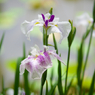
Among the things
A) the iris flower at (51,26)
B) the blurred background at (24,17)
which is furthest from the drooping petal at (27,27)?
the blurred background at (24,17)

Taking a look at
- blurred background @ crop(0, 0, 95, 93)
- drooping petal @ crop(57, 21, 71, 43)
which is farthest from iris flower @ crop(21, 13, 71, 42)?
blurred background @ crop(0, 0, 95, 93)

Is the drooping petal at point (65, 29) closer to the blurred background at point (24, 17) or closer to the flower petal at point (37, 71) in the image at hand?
the flower petal at point (37, 71)

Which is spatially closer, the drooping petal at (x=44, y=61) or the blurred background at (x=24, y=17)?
the drooping petal at (x=44, y=61)

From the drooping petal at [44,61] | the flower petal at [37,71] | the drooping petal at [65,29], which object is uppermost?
the drooping petal at [65,29]

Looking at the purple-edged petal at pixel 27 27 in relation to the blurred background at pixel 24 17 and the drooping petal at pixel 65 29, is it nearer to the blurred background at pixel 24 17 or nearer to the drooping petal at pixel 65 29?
the drooping petal at pixel 65 29

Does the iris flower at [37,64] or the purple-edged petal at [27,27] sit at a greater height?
the purple-edged petal at [27,27]

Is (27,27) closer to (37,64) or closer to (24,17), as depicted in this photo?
(37,64)

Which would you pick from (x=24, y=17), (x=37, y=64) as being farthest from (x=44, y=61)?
(x=24, y=17)

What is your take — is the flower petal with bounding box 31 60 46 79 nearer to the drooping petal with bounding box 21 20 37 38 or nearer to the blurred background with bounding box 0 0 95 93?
the drooping petal with bounding box 21 20 37 38

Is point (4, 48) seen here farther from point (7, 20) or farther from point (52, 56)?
point (52, 56)

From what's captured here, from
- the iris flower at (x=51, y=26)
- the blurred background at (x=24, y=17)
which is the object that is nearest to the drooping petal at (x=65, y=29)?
the iris flower at (x=51, y=26)

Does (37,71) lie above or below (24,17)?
below
